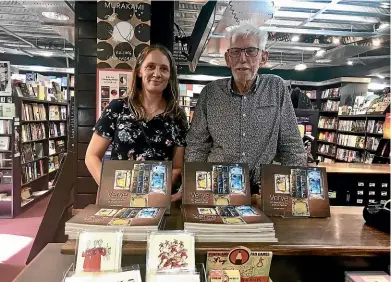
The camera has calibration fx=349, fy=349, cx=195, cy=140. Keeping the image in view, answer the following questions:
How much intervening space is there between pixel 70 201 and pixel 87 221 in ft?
7.62

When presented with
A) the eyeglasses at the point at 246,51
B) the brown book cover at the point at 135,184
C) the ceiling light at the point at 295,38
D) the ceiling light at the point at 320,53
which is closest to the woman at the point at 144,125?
the eyeglasses at the point at 246,51

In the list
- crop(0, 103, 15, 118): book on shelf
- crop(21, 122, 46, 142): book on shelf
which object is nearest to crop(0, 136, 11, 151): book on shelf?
crop(0, 103, 15, 118): book on shelf

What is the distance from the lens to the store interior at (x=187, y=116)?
125cm

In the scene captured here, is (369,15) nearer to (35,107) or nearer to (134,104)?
(134,104)

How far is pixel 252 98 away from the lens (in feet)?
5.71

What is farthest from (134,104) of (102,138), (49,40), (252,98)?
(49,40)

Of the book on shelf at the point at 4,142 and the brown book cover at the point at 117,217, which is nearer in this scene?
the brown book cover at the point at 117,217

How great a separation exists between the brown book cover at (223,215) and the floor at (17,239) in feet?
8.88

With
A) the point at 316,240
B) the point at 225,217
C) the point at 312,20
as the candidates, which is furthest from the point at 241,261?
the point at 312,20

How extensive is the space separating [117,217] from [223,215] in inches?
13.7

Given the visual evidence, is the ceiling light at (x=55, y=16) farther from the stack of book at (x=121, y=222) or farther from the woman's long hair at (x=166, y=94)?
the stack of book at (x=121, y=222)

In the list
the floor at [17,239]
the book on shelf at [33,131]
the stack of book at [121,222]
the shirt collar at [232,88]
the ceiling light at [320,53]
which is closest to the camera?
the stack of book at [121,222]

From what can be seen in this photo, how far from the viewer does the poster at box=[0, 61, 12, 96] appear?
5.08 m

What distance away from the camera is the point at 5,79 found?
514 cm
